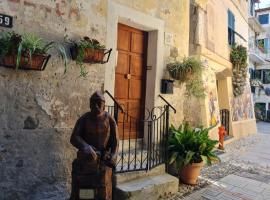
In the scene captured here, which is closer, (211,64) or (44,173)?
(44,173)

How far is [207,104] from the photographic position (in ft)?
25.1

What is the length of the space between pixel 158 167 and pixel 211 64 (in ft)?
15.7

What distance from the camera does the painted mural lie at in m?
10.6

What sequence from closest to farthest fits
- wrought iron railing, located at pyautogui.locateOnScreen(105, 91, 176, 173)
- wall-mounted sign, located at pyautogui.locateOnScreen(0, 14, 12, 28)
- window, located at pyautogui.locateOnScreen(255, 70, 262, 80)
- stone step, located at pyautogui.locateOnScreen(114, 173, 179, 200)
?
wall-mounted sign, located at pyautogui.locateOnScreen(0, 14, 12, 28) < stone step, located at pyautogui.locateOnScreen(114, 173, 179, 200) < wrought iron railing, located at pyautogui.locateOnScreen(105, 91, 176, 173) < window, located at pyautogui.locateOnScreen(255, 70, 262, 80)

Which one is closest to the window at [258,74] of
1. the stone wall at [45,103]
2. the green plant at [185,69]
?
the green plant at [185,69]

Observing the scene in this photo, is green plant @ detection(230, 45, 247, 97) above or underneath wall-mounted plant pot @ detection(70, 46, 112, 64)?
above

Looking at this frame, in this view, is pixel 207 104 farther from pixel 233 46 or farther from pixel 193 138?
pixel 233 46

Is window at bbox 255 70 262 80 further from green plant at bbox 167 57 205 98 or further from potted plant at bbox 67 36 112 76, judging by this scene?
potted plant at bbox 67 36 112 76

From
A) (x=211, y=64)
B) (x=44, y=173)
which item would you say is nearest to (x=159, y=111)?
(x=44, y=173)

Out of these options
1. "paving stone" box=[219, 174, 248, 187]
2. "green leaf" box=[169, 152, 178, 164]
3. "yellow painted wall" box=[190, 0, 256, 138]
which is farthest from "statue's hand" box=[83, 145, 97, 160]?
"yellow painted wall" box=[190, 0, 256, 138]

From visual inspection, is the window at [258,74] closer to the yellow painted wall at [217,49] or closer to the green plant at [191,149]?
the yellow painted wall at [217,49]

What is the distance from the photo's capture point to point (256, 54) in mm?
20016

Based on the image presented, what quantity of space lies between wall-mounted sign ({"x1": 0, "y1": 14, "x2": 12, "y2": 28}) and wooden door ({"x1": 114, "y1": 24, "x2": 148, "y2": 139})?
2052 mm

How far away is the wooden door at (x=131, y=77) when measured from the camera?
16.8 feet
